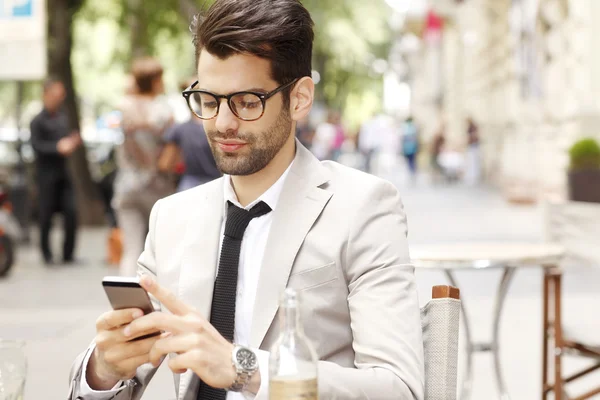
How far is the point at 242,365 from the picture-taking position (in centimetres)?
200

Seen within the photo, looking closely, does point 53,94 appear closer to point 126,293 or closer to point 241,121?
point 241,121

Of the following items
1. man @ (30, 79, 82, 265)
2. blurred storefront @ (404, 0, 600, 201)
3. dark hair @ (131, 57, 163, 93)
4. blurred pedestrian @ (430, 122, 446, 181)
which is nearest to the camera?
dark hair @ (131, 57, 163, 93)

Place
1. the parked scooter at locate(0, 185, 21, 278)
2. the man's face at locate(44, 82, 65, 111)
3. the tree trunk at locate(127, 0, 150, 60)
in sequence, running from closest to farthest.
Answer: the parked scooter at locate(0, 185, 21, 278) < the man's face at locate(44, 82, 65, 111) < the tree trunk at locate(127, 0, 150, 60)

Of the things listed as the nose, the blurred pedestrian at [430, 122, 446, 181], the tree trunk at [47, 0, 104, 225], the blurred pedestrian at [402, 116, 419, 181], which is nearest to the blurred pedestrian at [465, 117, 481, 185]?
the blurred pedestrian at [430, 122, 446, 181]

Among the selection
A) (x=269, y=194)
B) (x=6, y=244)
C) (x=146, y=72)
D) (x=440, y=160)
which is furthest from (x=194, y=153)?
(x=440, y=160)

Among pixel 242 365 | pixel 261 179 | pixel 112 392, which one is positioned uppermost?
pixel 261 179

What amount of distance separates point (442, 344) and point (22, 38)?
25.6ft

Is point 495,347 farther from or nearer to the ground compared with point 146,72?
nearer to the ground

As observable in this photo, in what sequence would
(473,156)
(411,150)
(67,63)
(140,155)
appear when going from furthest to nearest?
(411,150), (473,156), (67,63), (140,155)

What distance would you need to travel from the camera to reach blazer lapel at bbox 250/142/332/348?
7.84 feet

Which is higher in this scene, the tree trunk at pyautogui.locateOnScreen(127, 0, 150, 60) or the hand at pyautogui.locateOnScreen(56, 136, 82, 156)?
the tree trunk at pyautogui.locateOnScreen(127, 0, 150, 60)

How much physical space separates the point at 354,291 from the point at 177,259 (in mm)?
470

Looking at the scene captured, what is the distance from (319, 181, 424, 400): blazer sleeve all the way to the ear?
26cm

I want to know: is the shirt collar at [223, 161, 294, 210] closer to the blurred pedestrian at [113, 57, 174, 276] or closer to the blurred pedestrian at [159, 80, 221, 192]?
the blurred pedestrian at [159, 80, 221, 192]
